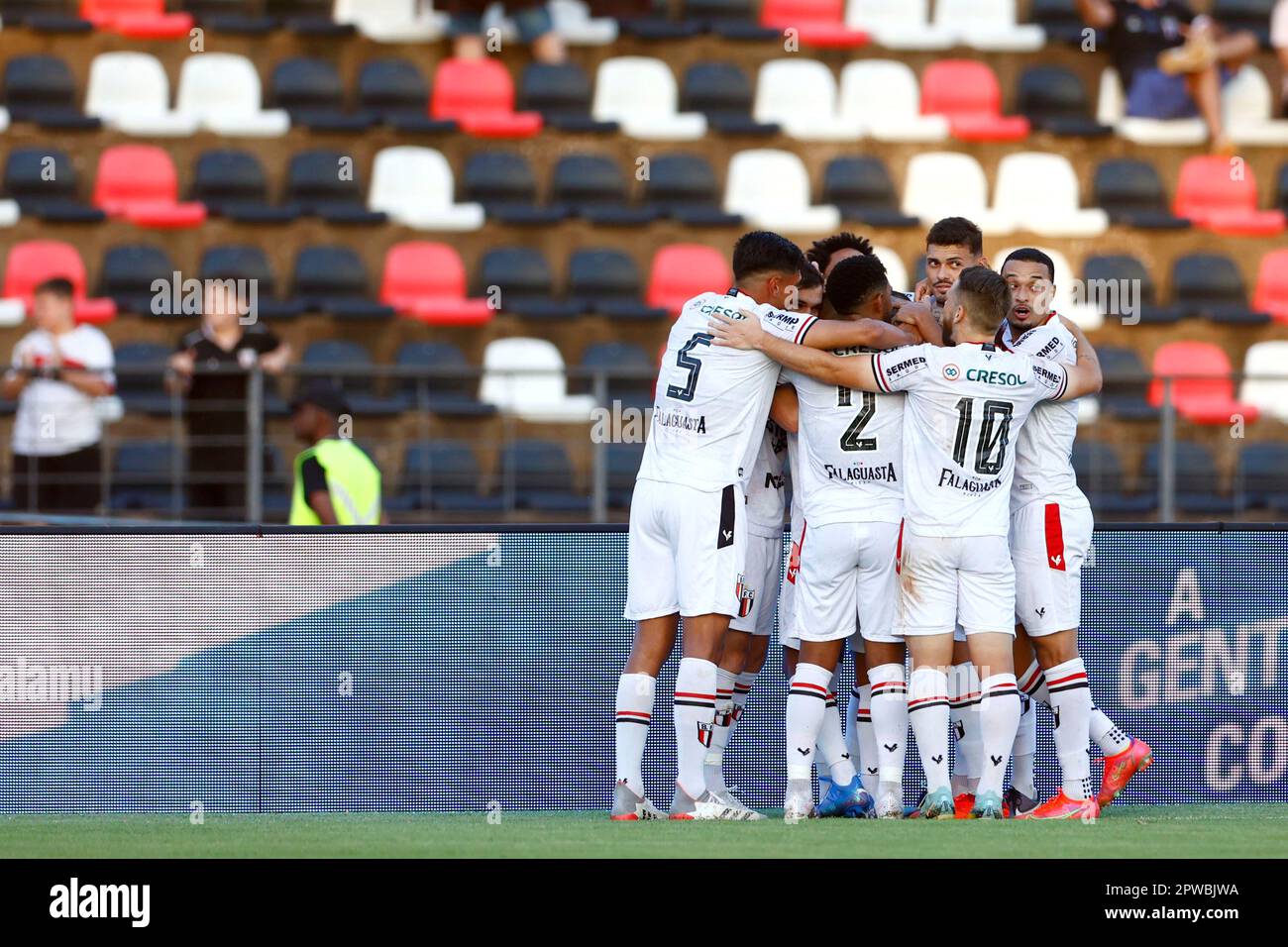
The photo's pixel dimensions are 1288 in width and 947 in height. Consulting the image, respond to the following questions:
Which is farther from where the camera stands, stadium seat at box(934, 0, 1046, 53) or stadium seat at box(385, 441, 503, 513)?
stadium seat at box(934, 0, 1046, 53)

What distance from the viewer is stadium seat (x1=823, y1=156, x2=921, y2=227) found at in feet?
47.4

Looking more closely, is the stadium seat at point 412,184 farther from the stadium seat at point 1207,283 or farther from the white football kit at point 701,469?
the white football kit at point 701,469

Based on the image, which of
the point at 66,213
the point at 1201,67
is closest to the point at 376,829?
the point at 66,213

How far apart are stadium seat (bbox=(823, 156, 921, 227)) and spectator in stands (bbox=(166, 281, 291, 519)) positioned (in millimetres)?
4449

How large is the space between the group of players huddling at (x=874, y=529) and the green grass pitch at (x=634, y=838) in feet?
1.24

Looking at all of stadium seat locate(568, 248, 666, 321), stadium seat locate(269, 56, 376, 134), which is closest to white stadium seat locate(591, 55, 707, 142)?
stadium seat locate(568, 248, 666, 321)

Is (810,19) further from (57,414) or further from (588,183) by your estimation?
(57,414)

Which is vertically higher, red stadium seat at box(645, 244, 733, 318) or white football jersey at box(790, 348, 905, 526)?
red stadium seat at box(645, 244, 733, 318)

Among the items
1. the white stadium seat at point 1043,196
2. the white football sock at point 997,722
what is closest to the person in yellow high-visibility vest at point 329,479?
the white football sock at point 997,722

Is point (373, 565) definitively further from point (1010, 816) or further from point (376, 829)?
point (1010, 816)

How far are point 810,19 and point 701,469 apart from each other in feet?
30.1

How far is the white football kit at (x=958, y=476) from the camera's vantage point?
23.7 feet

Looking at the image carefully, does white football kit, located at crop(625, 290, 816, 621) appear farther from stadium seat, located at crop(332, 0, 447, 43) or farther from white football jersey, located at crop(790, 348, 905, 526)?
stadium seat, located at crop(332, 0, 447, 43)
